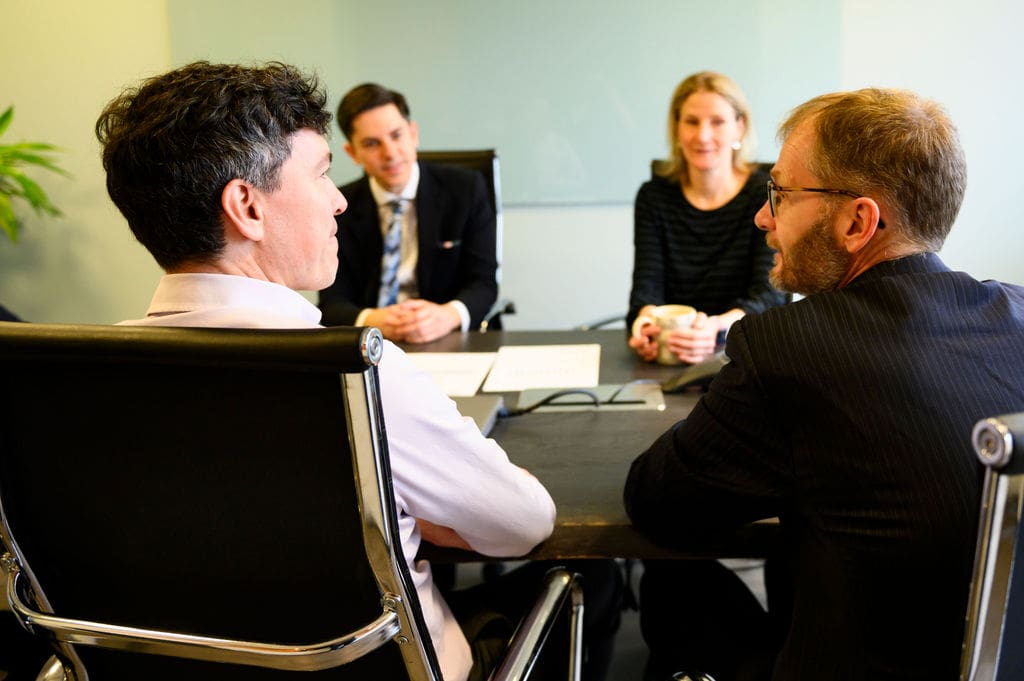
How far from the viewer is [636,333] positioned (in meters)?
2.05

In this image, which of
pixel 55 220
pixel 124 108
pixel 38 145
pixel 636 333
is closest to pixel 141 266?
pixel 55 220

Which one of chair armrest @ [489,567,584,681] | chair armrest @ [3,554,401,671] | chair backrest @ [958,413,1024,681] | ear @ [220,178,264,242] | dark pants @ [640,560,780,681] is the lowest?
dark pants @ [640,560,780,681]

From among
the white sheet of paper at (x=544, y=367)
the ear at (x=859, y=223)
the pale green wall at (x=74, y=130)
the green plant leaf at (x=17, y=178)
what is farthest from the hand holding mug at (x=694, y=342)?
the green plant leaf at (x=17, y=178)

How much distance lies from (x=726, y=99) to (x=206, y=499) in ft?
6.59

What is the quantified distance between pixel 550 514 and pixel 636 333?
910mm

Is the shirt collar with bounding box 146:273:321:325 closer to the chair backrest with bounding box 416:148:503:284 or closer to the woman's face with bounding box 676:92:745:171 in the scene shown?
the woman's face with bounding box 676:92:745:171

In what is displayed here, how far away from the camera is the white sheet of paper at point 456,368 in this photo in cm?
184

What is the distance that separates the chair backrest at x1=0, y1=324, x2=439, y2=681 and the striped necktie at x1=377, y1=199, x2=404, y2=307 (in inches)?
67.7

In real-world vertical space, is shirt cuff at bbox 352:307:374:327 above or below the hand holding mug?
below

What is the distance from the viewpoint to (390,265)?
2.73 metres

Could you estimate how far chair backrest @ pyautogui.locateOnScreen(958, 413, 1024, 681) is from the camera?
0.71 m

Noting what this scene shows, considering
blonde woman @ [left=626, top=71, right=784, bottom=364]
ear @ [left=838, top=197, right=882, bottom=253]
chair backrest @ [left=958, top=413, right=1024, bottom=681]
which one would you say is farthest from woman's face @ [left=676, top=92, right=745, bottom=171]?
chair backrest @ [left=958, top=413, right=1024, bottom=681]

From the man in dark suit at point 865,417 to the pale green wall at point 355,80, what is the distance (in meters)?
2.76

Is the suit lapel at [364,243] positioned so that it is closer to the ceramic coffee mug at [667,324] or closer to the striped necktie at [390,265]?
the striped necktie at [390,265]
